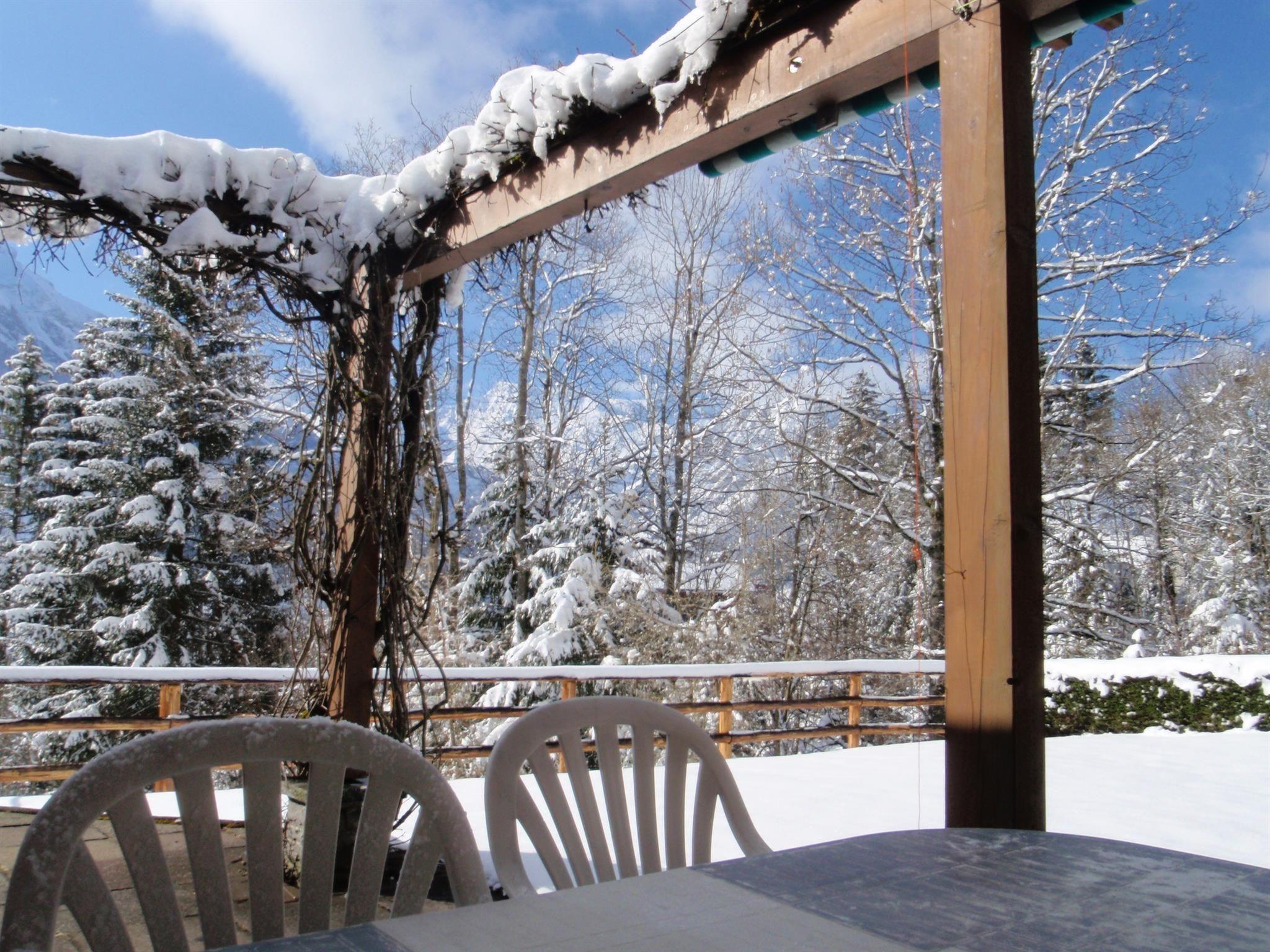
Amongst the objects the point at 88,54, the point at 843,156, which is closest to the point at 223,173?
the point at 88,54

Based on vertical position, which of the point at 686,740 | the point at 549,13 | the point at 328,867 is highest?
the point at 549,13

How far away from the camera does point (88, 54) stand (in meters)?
5.14

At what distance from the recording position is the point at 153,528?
981 centimetres

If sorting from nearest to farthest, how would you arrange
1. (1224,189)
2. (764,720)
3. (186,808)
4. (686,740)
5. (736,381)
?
(186,808), (686,740), (1224,189), (764,720), (736,381)

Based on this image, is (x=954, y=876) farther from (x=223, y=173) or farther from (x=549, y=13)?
(x=549, y=13)

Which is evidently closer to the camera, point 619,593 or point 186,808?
point 186,808

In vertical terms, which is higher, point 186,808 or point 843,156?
point 843,156

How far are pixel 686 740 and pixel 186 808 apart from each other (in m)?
0.74

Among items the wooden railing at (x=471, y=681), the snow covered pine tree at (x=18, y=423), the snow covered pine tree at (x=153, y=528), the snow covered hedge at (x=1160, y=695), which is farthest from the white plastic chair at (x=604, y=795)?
the snow covered pine tree at (x=18, y=423)

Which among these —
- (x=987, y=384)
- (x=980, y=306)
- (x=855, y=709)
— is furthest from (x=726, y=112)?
(x=855, y=709)

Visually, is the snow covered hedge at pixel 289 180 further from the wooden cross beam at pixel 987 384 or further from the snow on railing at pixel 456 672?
the snow on railing at pixel 456 672

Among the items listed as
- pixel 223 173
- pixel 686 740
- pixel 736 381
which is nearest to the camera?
pixel 686 740

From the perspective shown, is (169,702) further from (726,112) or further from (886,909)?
(886,909)

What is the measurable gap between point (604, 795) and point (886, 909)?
56 centimetres
